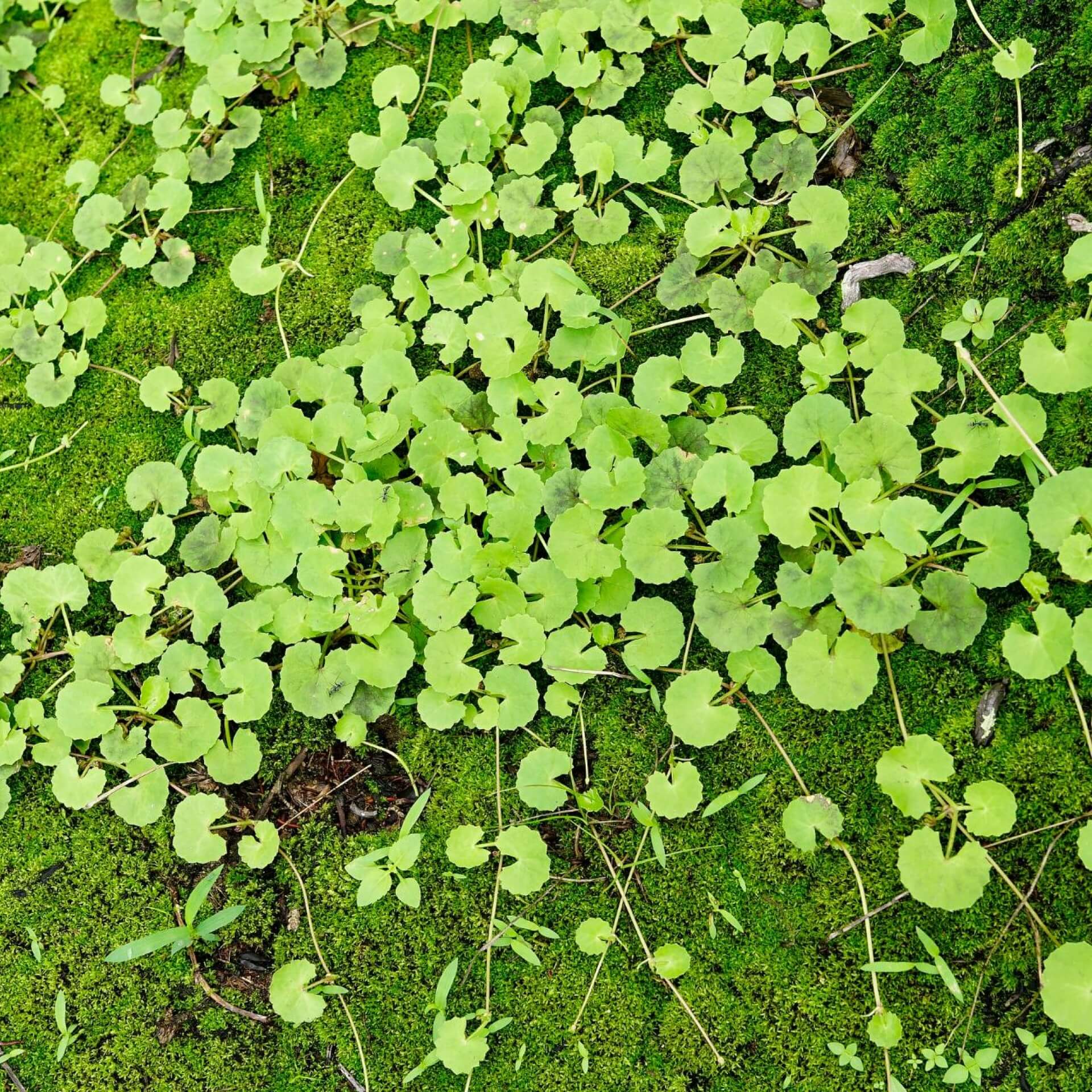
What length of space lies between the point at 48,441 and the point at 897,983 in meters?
2.59

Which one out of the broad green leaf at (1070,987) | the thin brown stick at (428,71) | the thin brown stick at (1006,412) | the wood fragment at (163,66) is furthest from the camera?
the wood fragment at (163,66)

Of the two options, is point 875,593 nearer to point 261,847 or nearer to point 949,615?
point 949,615

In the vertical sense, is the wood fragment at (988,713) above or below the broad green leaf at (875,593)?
below

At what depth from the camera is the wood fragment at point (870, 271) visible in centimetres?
222

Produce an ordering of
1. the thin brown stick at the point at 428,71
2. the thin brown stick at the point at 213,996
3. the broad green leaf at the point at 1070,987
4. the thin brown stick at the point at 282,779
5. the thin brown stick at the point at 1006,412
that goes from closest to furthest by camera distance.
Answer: the broad green leaf at the point at 1070,987 < the thin brown stick at the point at 1006,412 < the thin brown stick at the point at 213,996 < the thin brown stick at the point at 282,779 < the thin brown stick at the point at 428,71

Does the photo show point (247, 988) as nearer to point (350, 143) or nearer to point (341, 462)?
point (341, 462)

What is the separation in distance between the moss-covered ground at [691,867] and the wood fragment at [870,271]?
3cm

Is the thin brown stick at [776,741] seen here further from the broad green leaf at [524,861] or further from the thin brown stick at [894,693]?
the broad green leaf at [524,861]

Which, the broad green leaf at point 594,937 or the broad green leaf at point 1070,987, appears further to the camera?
the broad green leaf at point 594,937

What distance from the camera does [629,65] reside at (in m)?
2.47

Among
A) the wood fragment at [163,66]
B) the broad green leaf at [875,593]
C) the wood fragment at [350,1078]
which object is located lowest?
the wood fragment at [350,1078]

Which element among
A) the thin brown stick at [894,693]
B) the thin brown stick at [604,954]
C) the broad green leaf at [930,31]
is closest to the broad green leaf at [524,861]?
the thin brown stick at [604,954]

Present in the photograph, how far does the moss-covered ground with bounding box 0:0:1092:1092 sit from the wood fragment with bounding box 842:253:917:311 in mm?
31

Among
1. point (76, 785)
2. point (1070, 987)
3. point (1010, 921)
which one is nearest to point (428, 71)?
point (76, 785)
